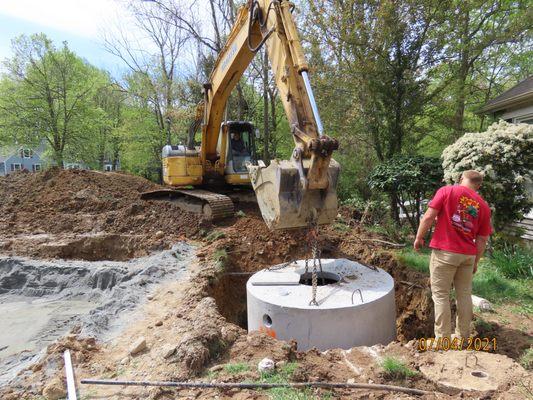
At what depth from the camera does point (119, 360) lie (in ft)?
11.9

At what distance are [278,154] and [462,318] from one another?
585 inches

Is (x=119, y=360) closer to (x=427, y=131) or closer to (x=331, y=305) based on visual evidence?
(x=331, y=305)

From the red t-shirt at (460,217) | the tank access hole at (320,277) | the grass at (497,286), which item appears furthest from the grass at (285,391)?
the grass at (497,286)

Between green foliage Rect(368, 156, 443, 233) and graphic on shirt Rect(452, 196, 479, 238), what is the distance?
353 centimetres

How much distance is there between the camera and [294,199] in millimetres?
4320

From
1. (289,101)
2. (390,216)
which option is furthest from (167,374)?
(390,216)

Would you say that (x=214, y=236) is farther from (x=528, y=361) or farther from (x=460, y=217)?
(x=528, y=361)

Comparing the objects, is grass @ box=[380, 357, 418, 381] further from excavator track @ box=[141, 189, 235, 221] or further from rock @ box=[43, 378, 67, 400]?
excavator track @ box=[141, 189, 235, 221]

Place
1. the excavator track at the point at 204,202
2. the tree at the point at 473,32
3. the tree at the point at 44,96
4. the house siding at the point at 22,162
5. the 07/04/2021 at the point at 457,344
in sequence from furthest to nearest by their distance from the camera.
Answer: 1. the house siding at the point at 22,162
2. the tree at the point at 44,96
3. the tree at the point at 473,32
4. the excavator track at the point at 204,202
5. the 07/04/2021 at the point at 457,344

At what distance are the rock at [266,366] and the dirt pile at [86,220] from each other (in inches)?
196

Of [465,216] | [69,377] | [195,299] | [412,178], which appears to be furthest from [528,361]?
[412,178]

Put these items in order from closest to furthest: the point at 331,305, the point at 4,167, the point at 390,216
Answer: the point at 331,305, the point at 390,216, the point at 4,167

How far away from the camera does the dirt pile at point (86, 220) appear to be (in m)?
7.85

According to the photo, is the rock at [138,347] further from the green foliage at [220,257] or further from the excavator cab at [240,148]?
the excavator cab at [240,148]
